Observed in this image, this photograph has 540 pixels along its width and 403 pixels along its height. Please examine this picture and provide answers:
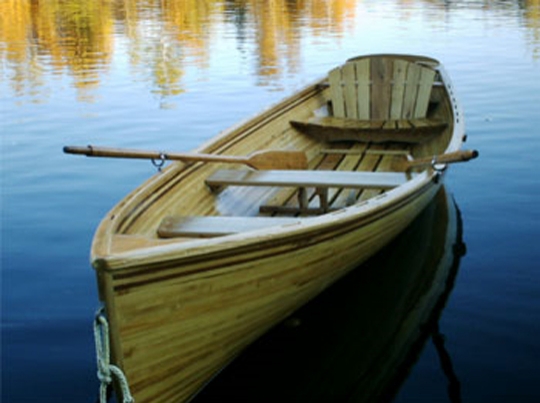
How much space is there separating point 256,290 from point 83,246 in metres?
3.33

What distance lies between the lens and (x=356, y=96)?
9703mm

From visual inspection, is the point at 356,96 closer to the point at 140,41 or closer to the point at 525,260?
the point at 525,260

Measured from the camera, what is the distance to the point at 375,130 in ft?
28.6

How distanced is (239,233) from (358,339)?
1.72 meters

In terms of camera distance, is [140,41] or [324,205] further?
[140,41]

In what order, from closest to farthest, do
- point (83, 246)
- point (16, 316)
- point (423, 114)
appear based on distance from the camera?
point (16, 316), point (83, 246), point (423, 114)

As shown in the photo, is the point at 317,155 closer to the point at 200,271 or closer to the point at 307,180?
the point at 307,180

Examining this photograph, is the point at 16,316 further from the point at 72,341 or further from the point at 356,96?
the point at 356,96

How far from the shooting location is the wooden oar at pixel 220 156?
529cm

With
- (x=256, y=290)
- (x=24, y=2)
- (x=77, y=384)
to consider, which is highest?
(x=24, y=2)

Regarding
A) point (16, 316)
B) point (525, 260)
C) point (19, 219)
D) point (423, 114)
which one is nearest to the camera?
point (16, 316)

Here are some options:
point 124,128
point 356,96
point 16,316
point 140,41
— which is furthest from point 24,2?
point 16,316

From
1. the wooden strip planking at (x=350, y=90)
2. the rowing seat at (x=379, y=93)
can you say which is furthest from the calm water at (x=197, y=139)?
the wooden strip planking at (x=350, y=90)

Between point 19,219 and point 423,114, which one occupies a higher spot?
point 423,114
